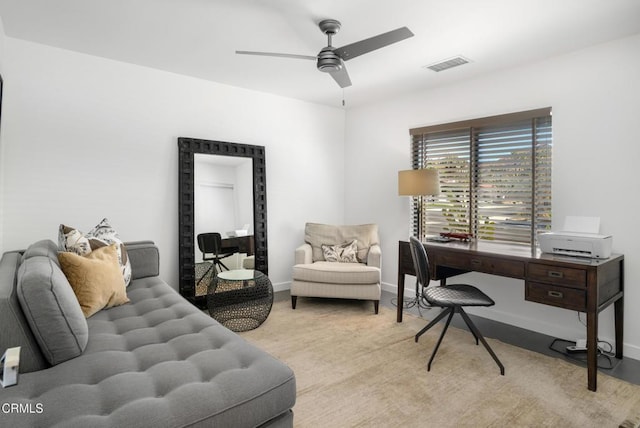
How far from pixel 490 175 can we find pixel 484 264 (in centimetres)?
120

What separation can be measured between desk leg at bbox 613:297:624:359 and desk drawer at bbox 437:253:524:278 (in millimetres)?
796

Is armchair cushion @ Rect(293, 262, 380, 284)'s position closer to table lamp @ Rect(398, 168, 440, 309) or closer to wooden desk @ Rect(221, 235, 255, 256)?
wooden desk @ Rect(221, 235, 255, 256)

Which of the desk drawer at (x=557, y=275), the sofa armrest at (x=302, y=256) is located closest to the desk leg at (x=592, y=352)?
the desk drawer at (x=557, y=275)

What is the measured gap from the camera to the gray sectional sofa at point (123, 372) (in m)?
1.14

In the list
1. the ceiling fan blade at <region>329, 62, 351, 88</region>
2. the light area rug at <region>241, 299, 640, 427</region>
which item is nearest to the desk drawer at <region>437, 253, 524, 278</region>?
the light area rug at <region>241, 299, 640, 427</region>

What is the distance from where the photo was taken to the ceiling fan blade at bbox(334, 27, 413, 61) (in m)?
2.11

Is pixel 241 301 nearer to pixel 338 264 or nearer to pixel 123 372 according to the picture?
pixel 338 264

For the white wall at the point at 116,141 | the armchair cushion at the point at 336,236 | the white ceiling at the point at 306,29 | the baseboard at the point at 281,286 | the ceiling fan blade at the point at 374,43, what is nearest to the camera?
the ceiling fan blade at the point at 374,43

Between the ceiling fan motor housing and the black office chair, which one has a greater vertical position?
the ceiling fan motor housing

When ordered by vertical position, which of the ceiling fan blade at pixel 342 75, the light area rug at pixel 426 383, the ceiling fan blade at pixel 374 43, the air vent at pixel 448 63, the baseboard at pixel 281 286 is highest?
the air vent at pixel 448 63

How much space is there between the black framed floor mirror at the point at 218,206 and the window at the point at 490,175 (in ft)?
5.97

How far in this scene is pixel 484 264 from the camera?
8.98 feet

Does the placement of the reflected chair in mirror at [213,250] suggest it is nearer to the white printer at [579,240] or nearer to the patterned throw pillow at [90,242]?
the patterned throw pillow at [90,242]

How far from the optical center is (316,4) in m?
2.30
